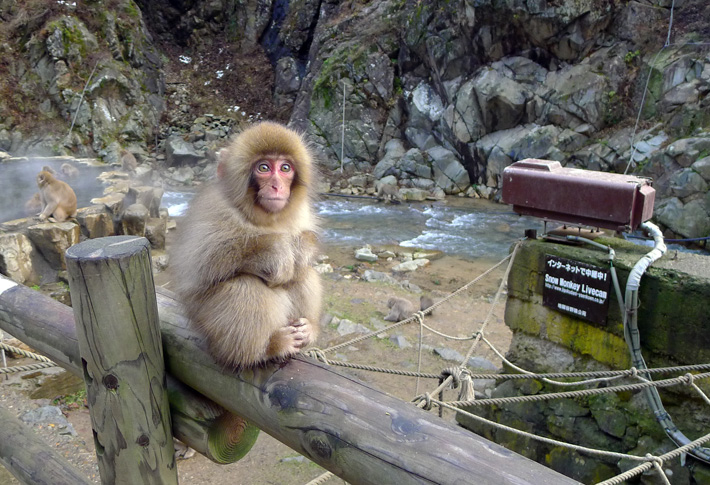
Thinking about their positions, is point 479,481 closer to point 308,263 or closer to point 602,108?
point 308,263

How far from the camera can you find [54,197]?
6656 millimetres

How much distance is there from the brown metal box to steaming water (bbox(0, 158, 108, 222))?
6823mm

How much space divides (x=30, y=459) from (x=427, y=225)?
1050 centimetres

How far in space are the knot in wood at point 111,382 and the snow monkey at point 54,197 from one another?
6.21m

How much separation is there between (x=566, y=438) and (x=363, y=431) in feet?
8.55

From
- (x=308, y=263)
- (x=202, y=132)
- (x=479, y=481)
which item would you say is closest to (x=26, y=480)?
(x=308, y=263)

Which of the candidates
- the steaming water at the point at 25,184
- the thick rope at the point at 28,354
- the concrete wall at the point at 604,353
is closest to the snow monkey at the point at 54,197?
the steaming water at the point at 25,184

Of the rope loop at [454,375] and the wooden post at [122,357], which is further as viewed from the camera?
the rope loop at [454,375]

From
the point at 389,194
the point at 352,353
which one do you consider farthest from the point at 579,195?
the point at 389,194

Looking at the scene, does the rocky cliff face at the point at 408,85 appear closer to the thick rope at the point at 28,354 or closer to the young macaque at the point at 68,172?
the young macaque at the point at 68,172

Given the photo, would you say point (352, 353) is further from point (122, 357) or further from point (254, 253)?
point (122, 357)

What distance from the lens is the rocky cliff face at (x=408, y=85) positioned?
40.3ft

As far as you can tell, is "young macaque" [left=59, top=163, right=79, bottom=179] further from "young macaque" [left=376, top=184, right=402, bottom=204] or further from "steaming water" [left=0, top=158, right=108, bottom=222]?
"young macaque" [left=376, top=184, right=402, bottom=204]

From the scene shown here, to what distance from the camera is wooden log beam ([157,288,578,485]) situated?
3.18 feet
